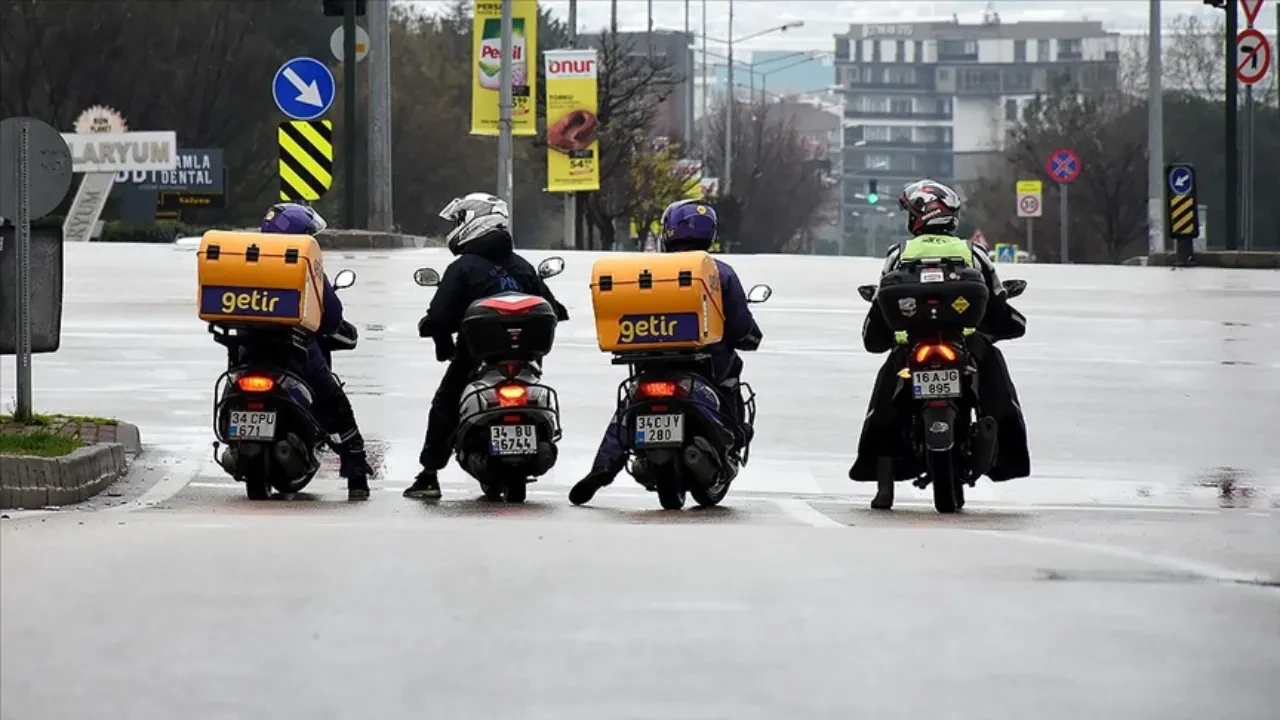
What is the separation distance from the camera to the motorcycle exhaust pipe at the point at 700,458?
13523mm

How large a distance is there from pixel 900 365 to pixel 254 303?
310 centimetres

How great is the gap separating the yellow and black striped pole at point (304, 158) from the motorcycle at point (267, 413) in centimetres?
2402

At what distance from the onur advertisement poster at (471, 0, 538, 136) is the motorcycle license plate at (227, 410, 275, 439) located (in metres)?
43.7

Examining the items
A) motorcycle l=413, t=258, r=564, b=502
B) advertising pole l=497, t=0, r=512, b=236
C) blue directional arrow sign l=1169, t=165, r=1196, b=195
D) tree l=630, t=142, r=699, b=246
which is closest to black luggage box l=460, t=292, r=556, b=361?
motorcycle l=413, t=258, r=564, b=502

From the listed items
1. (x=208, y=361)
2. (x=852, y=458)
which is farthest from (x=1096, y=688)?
(x=208, y=361)

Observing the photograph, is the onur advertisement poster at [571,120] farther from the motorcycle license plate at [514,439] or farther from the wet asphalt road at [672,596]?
the motorcycle license plate at [514,439]

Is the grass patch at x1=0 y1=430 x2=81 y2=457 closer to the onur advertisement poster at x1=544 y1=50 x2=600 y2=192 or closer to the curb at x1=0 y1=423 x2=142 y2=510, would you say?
the curb at x1=0 y1=423 x2=142 y2=510

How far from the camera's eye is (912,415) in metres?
13.9

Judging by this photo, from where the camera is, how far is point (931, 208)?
45.9 ft

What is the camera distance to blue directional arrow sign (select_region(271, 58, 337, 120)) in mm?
38031

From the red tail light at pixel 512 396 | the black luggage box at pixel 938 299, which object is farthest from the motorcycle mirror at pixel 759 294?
the red tail light at pixel 512 396

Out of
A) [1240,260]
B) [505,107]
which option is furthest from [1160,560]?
[505,107]

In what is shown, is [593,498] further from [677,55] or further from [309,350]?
[677,55]

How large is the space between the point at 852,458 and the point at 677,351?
164 inches
